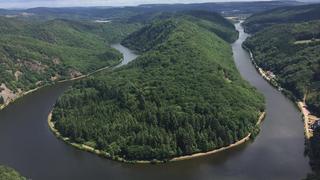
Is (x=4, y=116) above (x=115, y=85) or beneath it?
beneath

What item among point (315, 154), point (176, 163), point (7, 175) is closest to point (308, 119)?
point (315, 154)

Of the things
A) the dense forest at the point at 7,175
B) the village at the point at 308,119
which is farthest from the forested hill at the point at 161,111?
the dense forest at the point at 7,175

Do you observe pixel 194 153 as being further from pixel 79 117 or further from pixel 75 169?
pixel 79 117

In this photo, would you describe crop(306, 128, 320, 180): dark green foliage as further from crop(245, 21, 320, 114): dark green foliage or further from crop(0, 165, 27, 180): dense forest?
crop(0, 165, 27, 180): dense forest

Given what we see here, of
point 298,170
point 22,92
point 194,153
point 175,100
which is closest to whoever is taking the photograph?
point 298,170

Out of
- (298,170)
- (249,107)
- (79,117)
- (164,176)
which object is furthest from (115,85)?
(298,170)

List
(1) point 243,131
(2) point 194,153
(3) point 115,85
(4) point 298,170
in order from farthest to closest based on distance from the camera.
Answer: (3) point 115,85, (1) point 243,131, (2) point 194,153, (4) point 298,170

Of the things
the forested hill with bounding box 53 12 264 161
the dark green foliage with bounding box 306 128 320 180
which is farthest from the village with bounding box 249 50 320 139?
the forested hill with bounding box 53 12 264 161
